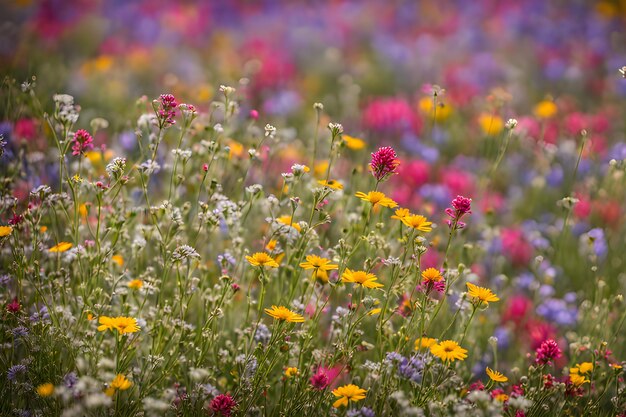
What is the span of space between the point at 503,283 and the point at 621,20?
5.67m

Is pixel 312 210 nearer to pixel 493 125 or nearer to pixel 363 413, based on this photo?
pixel 363 413

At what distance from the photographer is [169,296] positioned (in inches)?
94.1

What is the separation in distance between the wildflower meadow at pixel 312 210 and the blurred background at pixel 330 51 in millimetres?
34

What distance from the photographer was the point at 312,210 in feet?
6.11

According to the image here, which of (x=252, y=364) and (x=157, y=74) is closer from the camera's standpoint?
(x=252, y=364)

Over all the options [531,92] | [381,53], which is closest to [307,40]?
[381,53]

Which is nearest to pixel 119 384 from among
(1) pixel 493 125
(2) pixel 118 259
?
(2) pixel 118 259

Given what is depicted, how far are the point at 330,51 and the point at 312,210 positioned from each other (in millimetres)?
4171

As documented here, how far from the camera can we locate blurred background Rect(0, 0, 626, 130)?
15.9 feet

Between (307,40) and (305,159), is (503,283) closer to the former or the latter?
(305,159)

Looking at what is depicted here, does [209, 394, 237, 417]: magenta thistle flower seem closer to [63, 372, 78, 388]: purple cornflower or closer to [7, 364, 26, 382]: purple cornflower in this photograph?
[63, 372, 78, 388]: purple cornflower

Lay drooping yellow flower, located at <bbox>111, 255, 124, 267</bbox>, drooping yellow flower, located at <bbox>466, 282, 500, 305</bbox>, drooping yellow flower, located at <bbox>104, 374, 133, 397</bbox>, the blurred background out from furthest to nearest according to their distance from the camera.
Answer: the blurred background → drooping yellow flower, located at <bbox>111, 255, 124, 267</bbox> → drooping yellow flower, located at <bbox>466, 282, 500, 305</bbox> → drooping yellow flower, located at <bbox>104, 374, 133, 397</bbox>

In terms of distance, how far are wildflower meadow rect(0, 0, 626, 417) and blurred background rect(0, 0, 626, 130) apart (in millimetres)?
34

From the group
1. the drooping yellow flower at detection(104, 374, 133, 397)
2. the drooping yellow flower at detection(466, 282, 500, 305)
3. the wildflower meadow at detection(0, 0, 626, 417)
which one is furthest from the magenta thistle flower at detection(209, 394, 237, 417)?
the drooping yellow flower at detection(466, 282, 500, 305)
